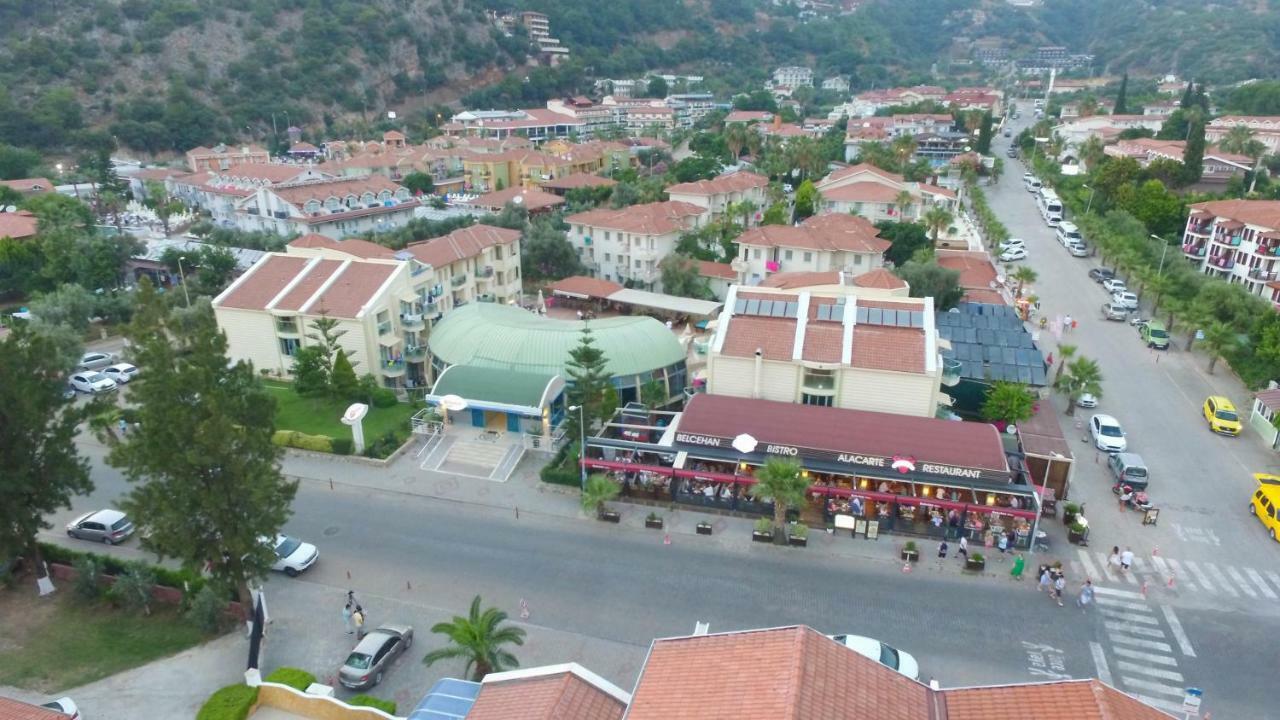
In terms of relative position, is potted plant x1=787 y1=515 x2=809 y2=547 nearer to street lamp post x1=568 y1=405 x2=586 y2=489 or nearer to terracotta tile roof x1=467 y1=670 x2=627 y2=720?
street lamp post x1=568 y1=405 x2=586 y2=489

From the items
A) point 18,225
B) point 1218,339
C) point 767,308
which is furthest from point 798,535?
point 18,225

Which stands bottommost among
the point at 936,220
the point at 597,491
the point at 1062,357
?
the point at 597,491

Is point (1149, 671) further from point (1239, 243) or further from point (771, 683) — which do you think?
point (1239, 243)

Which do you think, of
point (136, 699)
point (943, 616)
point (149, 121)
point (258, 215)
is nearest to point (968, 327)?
point (943, 616)

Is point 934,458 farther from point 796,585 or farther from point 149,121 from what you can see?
point 149,121

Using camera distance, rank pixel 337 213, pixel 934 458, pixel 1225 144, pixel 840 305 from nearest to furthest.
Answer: pixel 934 458 → pixel 840 305 → pixel 337 213 → pixel 1225 144

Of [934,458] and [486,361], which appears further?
[486,361]

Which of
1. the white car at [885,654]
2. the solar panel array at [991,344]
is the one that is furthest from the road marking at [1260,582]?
the solar panel array at [991,344]

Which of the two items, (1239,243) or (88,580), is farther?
(1239,243)
